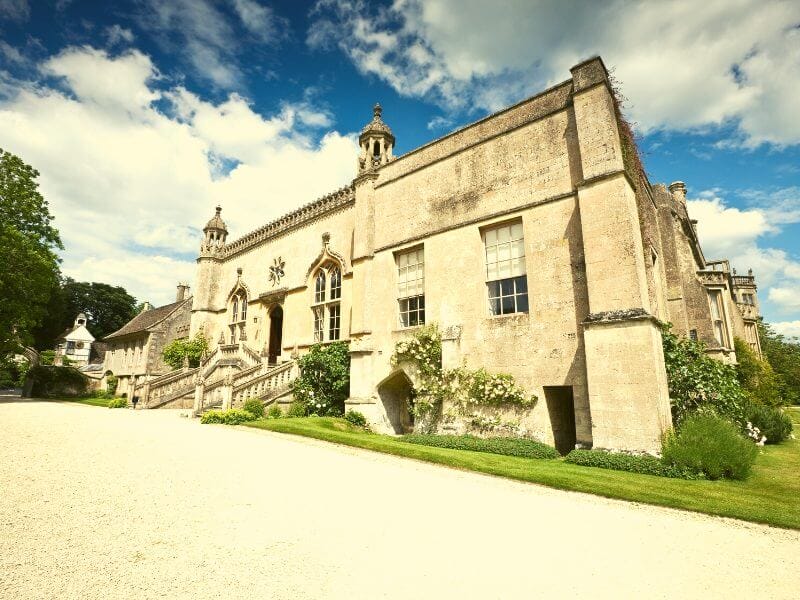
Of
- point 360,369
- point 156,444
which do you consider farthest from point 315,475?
point 360,369

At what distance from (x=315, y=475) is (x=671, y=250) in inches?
598

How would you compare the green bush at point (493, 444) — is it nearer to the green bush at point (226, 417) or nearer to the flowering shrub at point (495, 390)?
the flowering shrub at point (495, 390)

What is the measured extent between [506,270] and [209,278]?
20.0m

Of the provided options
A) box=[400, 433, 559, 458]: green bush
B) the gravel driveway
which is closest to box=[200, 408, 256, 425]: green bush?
box=[400, 433, 559, 458]: green bush

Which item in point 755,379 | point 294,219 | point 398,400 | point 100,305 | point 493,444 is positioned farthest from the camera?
point 100,305

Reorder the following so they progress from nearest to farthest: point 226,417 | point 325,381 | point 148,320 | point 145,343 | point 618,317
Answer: point 618,317 < point 226,417 < point 325,381 < point 145,343 < point 148,320

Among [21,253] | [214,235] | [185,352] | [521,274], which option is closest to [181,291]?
[214,235]

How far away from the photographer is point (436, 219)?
13859mm

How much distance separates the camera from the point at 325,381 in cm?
1569

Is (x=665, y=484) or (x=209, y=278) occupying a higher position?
(x=209, y=278)

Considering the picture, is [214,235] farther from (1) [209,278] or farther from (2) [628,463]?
(2) [628,463]

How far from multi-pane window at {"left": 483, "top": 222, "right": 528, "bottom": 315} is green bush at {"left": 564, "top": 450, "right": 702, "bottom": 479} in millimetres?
4190

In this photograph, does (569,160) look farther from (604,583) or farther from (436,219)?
(604,583)

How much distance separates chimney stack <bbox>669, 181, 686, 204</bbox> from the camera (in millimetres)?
19812
